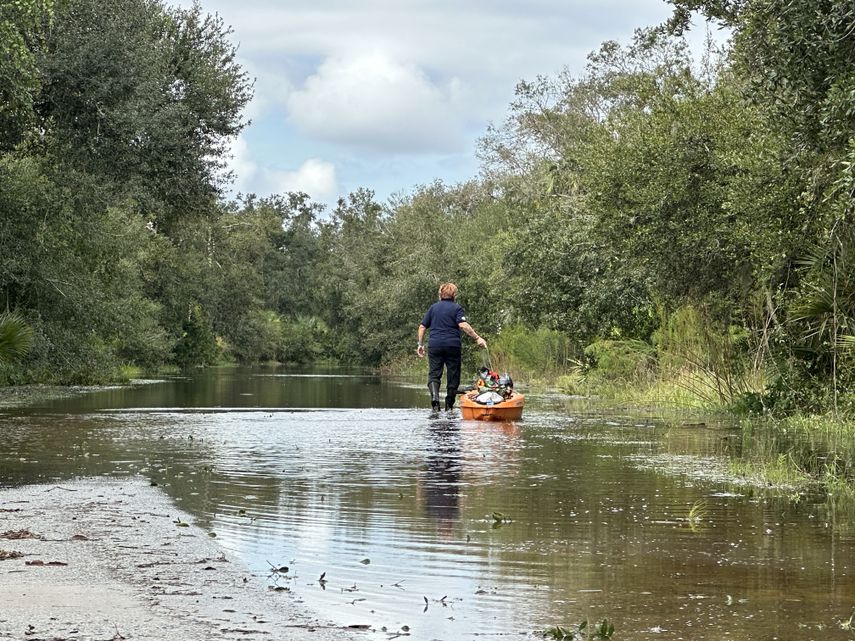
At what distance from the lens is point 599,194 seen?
24.8 metres

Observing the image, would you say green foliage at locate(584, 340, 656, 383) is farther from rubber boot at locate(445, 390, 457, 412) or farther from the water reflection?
the water reflection

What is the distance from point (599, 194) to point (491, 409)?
5602 mm

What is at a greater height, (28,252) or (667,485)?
(28,252)

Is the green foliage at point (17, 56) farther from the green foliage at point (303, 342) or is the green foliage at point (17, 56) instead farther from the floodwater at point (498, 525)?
the green foliage at point (303, 342)

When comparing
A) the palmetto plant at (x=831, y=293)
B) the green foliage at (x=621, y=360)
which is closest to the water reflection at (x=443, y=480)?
the palmetto plant at (x=831, y=293)

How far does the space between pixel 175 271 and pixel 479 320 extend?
17081mm

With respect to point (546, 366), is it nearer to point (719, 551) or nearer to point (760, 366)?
point (760, 366)

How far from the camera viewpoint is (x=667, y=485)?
12.2m

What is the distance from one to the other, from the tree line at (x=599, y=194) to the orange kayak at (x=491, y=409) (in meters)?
4.01

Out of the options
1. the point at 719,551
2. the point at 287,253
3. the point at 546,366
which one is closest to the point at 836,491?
the point at 719,551

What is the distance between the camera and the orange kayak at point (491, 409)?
2173cm

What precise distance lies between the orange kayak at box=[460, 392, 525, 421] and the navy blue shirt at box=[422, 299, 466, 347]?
208cm

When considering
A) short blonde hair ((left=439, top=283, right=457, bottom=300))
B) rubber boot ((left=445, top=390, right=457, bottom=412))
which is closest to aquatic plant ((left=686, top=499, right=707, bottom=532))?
rubber boot ((left=445, top=390, right=457, bottom=412))

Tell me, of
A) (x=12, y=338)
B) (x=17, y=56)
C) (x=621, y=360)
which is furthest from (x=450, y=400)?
(x=621, y=360)
